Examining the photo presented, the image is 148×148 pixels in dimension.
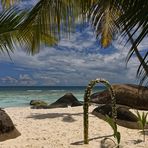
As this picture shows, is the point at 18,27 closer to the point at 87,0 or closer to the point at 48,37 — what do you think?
the point at 87,0

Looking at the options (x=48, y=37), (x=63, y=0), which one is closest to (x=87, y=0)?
(x=63, y=0)

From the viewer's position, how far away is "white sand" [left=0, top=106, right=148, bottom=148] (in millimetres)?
7027

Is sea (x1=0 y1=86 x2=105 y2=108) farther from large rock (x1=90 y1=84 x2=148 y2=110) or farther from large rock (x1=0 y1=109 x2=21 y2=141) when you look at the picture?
large rock (x1=0 y1=109 x2=21 y2=141)

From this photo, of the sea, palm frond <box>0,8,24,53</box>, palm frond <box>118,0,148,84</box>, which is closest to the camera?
palm frond <box>118,0,148,84</box>

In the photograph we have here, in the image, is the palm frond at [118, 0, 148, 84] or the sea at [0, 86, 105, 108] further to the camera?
the sea at [0, 86, 105, 108]

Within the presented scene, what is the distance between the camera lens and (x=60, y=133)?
7.88m

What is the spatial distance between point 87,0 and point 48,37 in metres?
2.27

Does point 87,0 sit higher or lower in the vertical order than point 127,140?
higher

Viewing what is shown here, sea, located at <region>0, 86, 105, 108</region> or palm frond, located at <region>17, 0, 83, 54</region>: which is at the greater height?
palm frond, located at <region>17, 0, 83, 54</region>

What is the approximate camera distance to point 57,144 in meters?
7.05

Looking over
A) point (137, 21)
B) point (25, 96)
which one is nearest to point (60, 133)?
point (137, 21)

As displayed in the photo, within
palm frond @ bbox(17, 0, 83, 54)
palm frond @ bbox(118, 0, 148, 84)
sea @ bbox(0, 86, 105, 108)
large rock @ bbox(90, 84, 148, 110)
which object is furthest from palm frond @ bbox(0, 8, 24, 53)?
sea @ bbox(0, 86, 105, 108)

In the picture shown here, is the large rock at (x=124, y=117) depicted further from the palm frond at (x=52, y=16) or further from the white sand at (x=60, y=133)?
the palm frond at (x=52, y=16)

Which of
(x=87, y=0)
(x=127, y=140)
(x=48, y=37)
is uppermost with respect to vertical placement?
(x=87, y=0)
